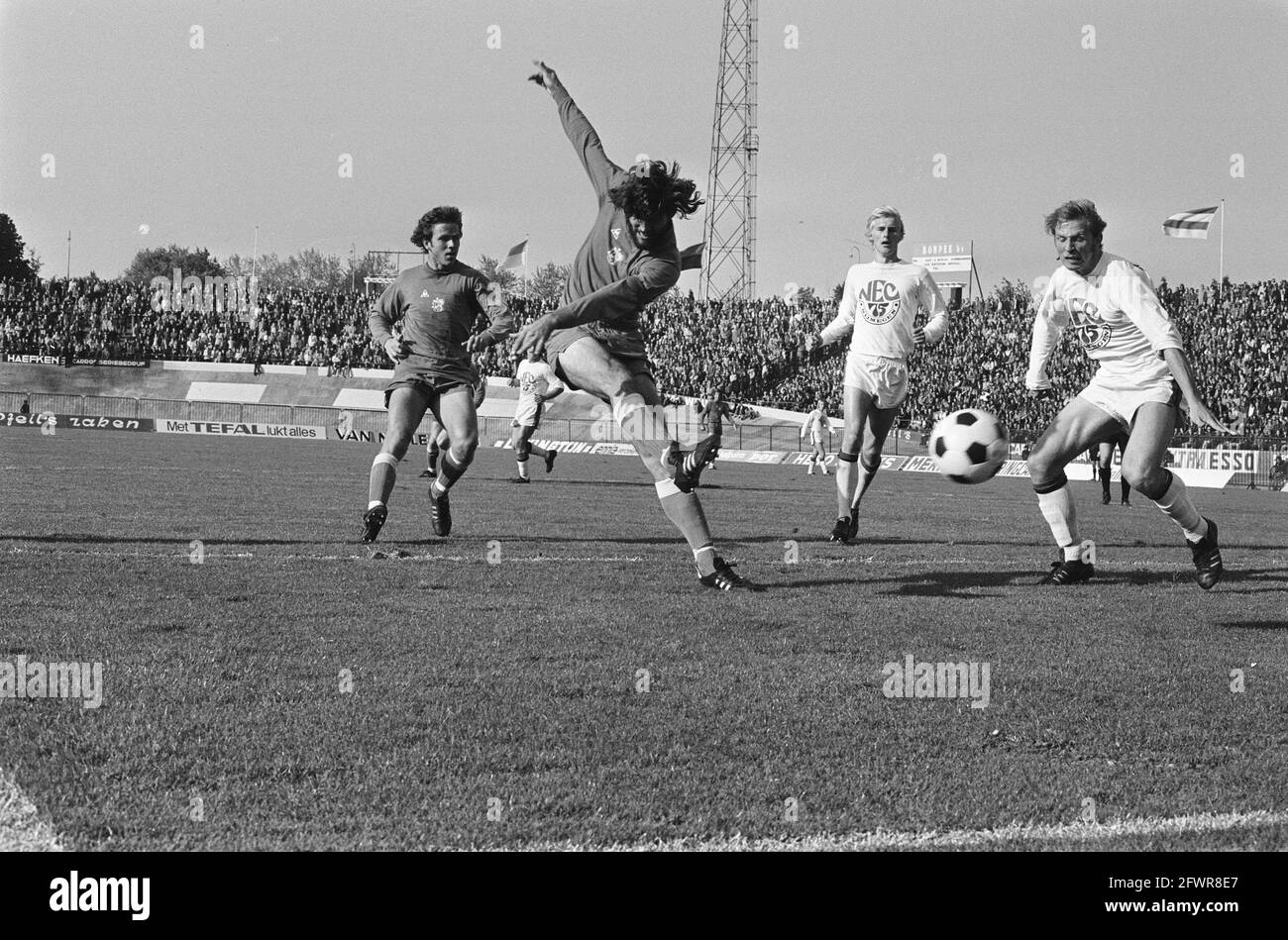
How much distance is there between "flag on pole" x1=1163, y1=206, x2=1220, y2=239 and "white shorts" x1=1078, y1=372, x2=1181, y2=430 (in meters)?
37.1

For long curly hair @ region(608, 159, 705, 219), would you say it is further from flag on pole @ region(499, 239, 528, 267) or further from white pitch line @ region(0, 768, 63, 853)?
flag on pole @ region(499, 239, 528, 267)

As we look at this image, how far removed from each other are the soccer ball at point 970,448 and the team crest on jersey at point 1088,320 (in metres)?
1.09

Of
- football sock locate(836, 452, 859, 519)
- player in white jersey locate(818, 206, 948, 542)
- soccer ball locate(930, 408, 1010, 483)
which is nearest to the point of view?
soccer ball locate(930, 408, 1010, 483)

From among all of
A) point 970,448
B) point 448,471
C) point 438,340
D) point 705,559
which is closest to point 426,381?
point 438,340

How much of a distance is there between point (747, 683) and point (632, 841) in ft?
5.54

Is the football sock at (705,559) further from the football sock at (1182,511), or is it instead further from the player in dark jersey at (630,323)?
the football sock at (1182,511)

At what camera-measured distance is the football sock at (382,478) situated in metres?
9.12

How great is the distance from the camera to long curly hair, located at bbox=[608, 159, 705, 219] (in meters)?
6.93

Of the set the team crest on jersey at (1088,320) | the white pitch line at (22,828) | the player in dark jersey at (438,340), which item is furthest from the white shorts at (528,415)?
the white pitch line at (22,828)

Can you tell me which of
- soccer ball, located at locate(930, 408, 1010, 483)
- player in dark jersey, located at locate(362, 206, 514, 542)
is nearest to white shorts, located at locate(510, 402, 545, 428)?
player in dark jersey, located at locate(362, 206, 514, 542)

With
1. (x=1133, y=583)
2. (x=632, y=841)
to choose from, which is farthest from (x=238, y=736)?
(x=1133, y=583)

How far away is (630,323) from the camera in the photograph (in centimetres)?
733

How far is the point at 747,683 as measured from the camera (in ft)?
14.7

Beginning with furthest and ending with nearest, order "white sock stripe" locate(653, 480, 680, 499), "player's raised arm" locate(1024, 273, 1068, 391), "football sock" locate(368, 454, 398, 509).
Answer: "football sock" locate(368, 454, 398, 509) → "player's raised arm" locate(1024, 273, 1068, 391) → "white sock stripe" locate(653, 480, 680, 499)
